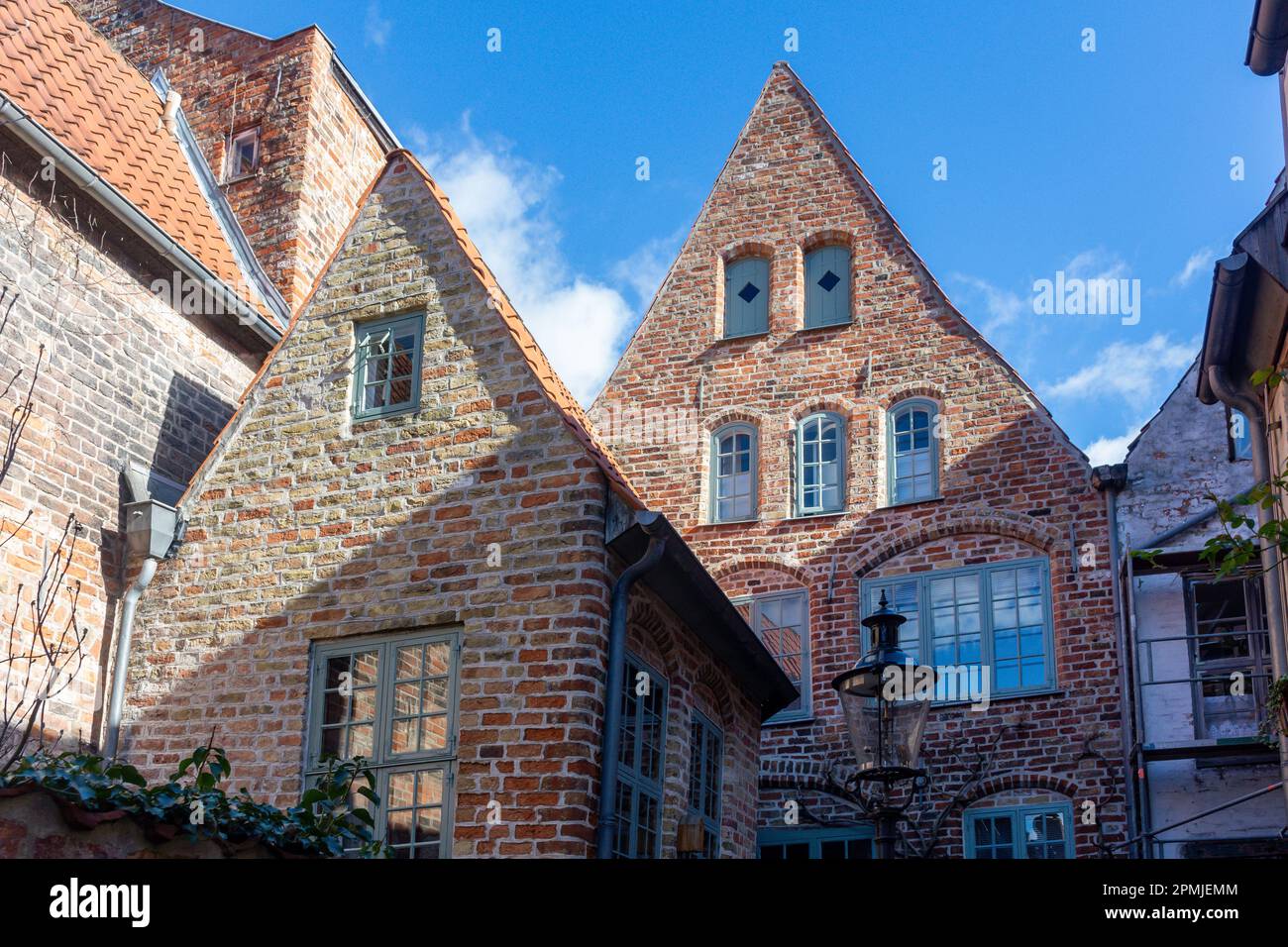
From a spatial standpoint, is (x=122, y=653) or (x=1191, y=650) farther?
(x=1191, y=650)

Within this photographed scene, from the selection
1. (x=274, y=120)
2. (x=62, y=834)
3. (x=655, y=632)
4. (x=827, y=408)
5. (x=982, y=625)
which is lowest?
(x=62, y=834)

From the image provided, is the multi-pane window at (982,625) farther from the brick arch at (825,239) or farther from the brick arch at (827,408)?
the brick arch at (825,239)

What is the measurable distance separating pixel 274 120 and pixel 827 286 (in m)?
6.53

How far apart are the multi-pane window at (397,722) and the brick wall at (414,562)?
12cm

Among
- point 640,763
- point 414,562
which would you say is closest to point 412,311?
point 414,562

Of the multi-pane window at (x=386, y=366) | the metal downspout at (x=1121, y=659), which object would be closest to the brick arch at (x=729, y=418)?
the metal downspout at (x=1121, y=659)

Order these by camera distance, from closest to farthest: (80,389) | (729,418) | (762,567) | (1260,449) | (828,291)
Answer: (80,389), (1260,449), (762,567), (729,418), (828,291)

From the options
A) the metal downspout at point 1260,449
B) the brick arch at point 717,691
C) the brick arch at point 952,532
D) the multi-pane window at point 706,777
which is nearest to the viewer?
the multi-pane window at point 706,777

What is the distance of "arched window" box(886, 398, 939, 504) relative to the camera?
1706 cm

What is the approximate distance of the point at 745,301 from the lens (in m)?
18.8

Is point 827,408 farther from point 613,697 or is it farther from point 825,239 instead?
point 613,697

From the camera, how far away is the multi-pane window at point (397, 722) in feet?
29.8

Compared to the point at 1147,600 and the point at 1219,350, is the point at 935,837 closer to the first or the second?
the point at 1147,600
